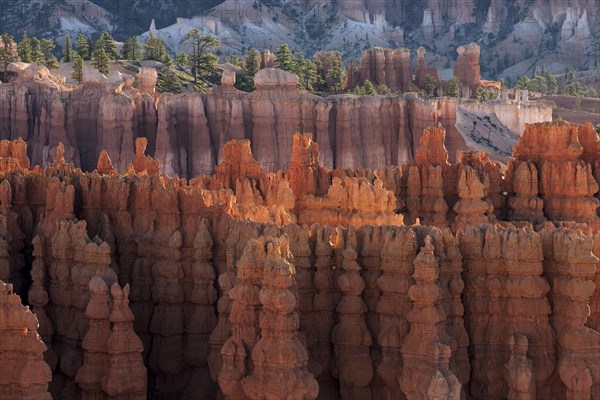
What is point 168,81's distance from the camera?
78.8 meters

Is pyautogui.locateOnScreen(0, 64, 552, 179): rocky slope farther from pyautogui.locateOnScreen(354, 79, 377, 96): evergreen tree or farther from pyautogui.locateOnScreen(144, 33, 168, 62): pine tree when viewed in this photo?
pyautogui.locateOnScreen(144, 33, 168, 62): pine tree

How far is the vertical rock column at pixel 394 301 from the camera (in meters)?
19.6

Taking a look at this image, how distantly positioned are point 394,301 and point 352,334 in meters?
0.83

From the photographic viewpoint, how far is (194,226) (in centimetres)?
2255

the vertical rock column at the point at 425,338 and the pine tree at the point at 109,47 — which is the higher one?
the pine tree at the point at 109,47

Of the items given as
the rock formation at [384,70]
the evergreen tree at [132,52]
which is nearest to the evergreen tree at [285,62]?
the rock formation at [384,70]

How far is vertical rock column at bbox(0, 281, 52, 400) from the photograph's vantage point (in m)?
18.4

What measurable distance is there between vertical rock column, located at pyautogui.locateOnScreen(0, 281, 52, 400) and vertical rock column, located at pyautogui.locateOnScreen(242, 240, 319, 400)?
2888 mm

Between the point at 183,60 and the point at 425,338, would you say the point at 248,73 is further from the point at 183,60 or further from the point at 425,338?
the point at 425,338

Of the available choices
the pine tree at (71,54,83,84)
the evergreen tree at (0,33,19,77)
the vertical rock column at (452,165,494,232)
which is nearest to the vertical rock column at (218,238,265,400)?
the vertical rock column at (452,165,494,232)

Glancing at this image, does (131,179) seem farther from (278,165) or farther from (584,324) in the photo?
(278,165)

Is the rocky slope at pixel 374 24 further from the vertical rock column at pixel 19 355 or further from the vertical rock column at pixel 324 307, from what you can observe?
the vertical rock column at pixel 19 355

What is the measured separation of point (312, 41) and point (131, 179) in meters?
126

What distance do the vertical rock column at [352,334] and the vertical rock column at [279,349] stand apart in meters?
1.86
